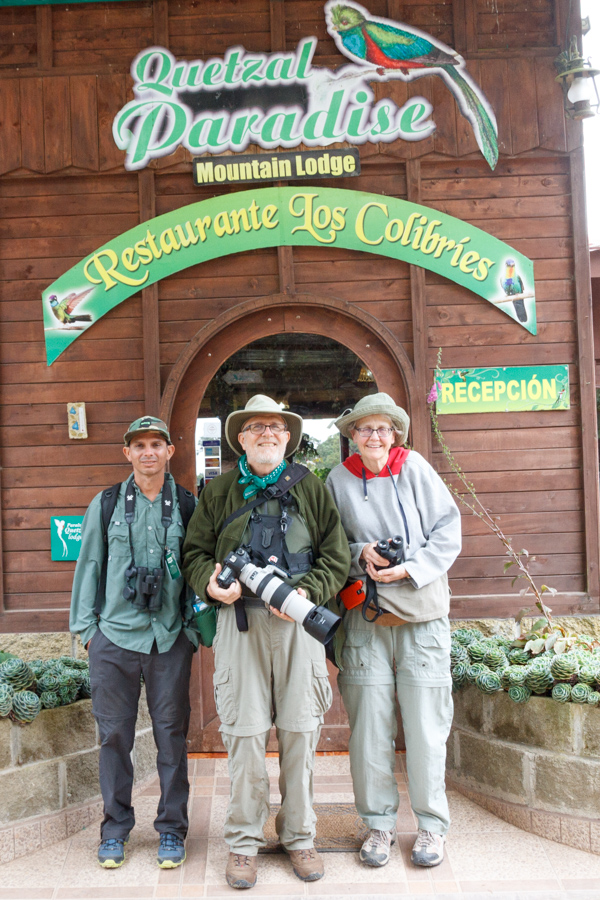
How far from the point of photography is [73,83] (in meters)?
4.81

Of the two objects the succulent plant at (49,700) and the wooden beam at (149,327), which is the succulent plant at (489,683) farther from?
the wooden beam at (149,327)

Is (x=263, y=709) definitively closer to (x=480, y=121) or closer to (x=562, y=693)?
(x=562, y=693)

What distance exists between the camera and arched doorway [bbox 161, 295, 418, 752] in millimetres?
4777

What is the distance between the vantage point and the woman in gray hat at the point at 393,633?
3322mm

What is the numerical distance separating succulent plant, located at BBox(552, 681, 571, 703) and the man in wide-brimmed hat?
1103 millimetres

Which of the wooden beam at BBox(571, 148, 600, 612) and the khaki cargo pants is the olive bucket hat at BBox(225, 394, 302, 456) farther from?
the wooden beam at BBox(571, 148, 600, 612)

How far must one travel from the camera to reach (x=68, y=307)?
4820mm

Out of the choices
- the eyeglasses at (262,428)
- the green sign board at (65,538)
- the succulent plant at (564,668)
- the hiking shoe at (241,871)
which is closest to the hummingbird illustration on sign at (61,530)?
the green sign board at (65,538)

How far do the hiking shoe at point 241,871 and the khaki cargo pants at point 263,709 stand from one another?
3 centimetres

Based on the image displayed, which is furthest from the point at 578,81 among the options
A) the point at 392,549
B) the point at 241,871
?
the point at 241,871

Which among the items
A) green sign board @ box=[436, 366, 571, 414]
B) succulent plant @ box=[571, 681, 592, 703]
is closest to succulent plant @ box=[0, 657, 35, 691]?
succulent plant @ box=[571, 681, 592, 703]

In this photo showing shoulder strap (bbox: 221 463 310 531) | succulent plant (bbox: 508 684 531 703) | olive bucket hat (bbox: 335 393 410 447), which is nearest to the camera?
shoulder strap (bbox: 221 463 310 531)

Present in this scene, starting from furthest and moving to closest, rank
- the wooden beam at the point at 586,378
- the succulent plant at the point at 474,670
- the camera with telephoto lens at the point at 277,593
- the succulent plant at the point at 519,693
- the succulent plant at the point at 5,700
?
the wooden beam at the point at 586,378, the succulent plant at the point at 474,670, the succulent plant at the point at 519,693, the succulent plant at the point at 5,700, the camera with telephoto lens at the point at 277,593

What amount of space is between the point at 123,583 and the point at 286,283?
2193mm
